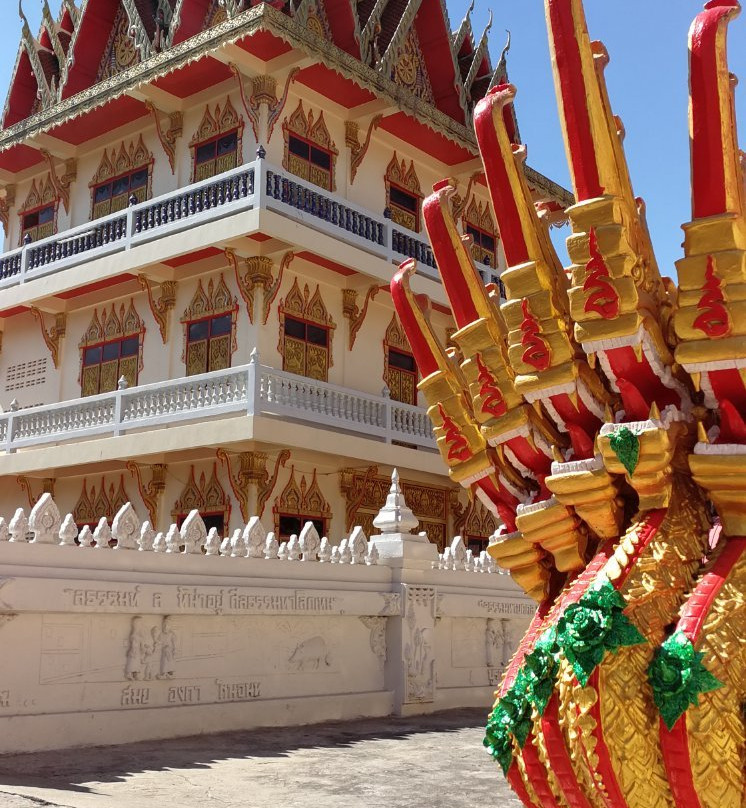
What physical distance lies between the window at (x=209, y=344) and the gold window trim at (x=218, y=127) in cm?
225

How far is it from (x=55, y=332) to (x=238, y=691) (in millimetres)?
9684

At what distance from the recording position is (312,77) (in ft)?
46.0

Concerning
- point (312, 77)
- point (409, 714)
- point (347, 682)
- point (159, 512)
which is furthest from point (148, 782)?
point (312, 77)

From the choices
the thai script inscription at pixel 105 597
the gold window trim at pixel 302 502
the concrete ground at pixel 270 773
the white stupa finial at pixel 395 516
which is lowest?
the concrete ground at pixel 270 773

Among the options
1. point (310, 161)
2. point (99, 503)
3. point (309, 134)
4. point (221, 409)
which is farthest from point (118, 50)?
point (221, 409)

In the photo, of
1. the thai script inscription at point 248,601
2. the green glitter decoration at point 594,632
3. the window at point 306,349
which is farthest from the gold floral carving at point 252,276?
the green glitter decoration at point 594,632

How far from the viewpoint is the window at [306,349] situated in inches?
543

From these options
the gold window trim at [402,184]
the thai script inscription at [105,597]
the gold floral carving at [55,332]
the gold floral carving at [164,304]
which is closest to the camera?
the thai script inscription at [105,597]

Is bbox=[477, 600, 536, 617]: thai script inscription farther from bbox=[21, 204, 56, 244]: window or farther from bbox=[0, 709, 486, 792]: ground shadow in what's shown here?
bbox=[21, 204, 56, 244]: window

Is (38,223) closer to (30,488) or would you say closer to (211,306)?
(30,488)

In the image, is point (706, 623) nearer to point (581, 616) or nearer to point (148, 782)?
point (581, 616)

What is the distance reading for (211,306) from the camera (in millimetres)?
14039

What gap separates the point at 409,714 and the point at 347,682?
31.0 inches

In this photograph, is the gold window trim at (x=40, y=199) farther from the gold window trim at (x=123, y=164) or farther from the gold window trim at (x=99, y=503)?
the gold window trim at (x=99, y=503)
